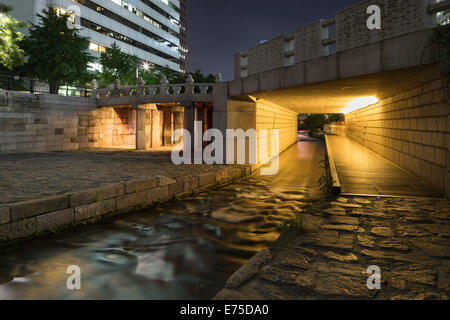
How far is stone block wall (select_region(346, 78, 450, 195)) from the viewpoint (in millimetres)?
7074

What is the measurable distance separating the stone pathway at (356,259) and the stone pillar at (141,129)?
56.6ft

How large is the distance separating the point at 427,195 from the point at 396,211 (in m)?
1.71

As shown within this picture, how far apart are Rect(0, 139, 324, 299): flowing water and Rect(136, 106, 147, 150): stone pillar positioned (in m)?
13.5

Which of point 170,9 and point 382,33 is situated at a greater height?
point 170,9

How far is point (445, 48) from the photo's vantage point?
6285 mm

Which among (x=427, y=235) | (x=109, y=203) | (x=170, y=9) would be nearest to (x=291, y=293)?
(x=427, y=235)

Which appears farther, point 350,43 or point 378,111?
point 378,111

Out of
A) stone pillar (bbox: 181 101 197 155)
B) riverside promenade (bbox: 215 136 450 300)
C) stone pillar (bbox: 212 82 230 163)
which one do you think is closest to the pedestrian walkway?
riverside promenade (bbox: 215 136 450 300)

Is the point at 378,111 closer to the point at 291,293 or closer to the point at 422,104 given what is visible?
the point at 422,104

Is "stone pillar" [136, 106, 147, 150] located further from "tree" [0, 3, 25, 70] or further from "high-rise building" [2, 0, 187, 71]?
"high-rise building" [2, 0, 187, 71]

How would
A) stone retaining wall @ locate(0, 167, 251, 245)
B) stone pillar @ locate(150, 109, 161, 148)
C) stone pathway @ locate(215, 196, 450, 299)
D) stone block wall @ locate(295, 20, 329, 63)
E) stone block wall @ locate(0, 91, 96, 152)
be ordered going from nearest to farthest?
stone pathway @ locate(215, 196, 450, 299), stone retaining wall @ locate(0, 167, 251, 245), stone block wall @ locate(295, 20, 329, 63), stone block wall @ locate(0, 91, 96, 152), stone pillar @ locate(150, 109, 161, 148)

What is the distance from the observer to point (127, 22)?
5684 cm

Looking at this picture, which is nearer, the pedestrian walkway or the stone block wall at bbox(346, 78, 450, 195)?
the stone block wall at bbox(346, 78, 450, 195)

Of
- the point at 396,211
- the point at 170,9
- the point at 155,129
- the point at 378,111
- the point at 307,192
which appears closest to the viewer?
the point at 396,211
